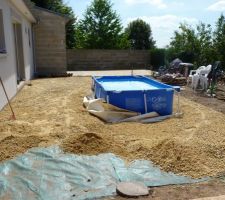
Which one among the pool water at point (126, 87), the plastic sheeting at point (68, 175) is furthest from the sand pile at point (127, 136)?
the pool water at point (126, 87)

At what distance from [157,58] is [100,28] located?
368 inches

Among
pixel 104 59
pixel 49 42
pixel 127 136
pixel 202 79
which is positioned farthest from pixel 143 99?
pixel 104 59

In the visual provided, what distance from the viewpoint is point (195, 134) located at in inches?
180

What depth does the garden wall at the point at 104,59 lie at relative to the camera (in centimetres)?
1929

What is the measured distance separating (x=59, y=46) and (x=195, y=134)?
35.8ft

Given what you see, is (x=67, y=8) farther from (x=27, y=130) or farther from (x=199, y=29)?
(x=27, y=130)

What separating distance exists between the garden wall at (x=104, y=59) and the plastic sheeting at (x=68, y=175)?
52.6 feet

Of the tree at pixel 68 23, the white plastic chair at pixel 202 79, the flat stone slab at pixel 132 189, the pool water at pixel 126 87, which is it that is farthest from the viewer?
the tree at pixel 68 23

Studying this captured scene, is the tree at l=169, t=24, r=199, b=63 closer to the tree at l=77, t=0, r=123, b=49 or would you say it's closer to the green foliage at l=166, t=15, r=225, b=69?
the green foliage at l=166, t=15, r=225, b=69

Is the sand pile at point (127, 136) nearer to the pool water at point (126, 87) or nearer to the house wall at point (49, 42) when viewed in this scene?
the pool water at point (126, 87)

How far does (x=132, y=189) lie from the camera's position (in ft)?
9.23

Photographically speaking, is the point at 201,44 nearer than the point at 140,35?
Yes

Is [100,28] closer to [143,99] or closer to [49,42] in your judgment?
[49,42]

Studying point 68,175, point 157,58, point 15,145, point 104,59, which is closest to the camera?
point 68,175
